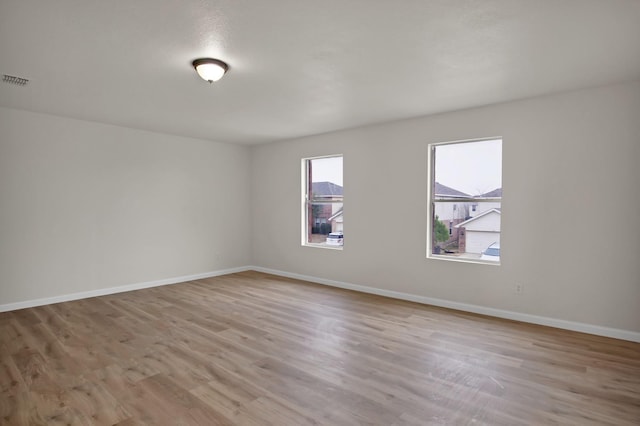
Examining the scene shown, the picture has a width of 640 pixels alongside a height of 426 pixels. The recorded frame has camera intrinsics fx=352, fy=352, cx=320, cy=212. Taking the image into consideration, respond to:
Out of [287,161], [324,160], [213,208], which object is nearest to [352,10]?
[324,160]

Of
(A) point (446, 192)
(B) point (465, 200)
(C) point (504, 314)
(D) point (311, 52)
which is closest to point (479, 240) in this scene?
(B) point (465, 200)

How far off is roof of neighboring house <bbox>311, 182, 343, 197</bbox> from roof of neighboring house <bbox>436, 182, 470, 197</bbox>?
167cm

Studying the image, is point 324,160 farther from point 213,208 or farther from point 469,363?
point 469,363

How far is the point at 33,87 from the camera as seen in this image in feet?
12.0

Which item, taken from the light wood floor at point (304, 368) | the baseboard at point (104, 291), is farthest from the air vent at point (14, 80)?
the baseboard at point (104, 291)

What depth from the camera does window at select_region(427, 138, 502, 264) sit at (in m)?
4.31

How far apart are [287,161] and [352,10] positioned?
447 cm

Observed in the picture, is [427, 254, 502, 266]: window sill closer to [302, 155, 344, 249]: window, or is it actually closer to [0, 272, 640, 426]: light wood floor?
[0, 272, 640, 426]: light wood floor

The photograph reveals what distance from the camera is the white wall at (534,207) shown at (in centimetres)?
349

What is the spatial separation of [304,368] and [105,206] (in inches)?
163

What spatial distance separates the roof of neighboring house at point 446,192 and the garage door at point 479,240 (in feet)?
1.67

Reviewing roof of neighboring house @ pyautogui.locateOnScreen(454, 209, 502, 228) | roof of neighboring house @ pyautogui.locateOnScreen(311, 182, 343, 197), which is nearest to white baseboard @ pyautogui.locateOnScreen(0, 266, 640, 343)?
roof of neighboring house @ pyautogui.locateOnScreen(454, 209, 502, 228)

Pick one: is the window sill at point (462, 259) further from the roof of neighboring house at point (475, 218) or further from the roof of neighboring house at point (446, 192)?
the roof of neighboring house at point (446, 192)

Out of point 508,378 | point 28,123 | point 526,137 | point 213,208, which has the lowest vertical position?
point 508,378
